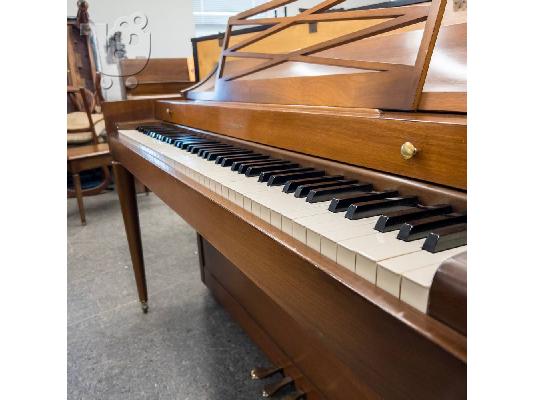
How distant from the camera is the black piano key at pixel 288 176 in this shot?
2.67ft

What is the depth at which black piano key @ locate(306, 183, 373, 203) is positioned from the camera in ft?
2.24

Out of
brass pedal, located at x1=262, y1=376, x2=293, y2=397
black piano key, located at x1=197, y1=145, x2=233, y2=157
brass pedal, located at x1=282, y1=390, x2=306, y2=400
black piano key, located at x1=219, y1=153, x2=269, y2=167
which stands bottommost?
brass pedal, located at x1=282, y1=390, x2=306, y2=400

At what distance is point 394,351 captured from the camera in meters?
0.43

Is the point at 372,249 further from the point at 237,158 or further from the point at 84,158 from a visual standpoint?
the point at 84,158

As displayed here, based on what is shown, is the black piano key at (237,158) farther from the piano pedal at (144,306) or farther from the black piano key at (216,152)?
the piano pedal at (144,306)

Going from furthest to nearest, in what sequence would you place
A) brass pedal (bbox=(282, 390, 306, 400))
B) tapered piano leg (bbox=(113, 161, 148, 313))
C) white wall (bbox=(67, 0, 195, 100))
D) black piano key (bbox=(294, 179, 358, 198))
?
white wall (bbox=(67, 0, 195, 100)) < tapered piano leg (bbox=(113, 161, 148, 313)) < brass pedal (bbox=(282, 390, 306, 400)) < black piano key (bbox=(294, 179, 358, 198))

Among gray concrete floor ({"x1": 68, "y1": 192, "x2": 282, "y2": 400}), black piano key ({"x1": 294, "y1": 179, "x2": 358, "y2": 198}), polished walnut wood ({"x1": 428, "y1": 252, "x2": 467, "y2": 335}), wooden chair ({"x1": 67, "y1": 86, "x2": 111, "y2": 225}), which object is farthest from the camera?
wooden chair ({"x1": 67, "y1": 86, "x2": 111, "y2": 225})

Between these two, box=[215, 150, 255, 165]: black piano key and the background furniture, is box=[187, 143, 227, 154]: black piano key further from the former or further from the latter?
the background furniture

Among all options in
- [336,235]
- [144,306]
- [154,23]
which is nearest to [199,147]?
[336,235]

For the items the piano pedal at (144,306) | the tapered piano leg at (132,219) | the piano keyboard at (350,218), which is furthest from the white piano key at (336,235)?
the piano pedal at (144,306)

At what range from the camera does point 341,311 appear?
50 centimetres

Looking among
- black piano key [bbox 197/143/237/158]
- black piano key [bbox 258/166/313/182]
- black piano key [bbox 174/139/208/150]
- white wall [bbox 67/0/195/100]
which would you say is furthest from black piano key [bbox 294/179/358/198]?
white wall [bbox 67/0/195/100]

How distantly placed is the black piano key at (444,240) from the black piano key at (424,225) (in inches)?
0.9
